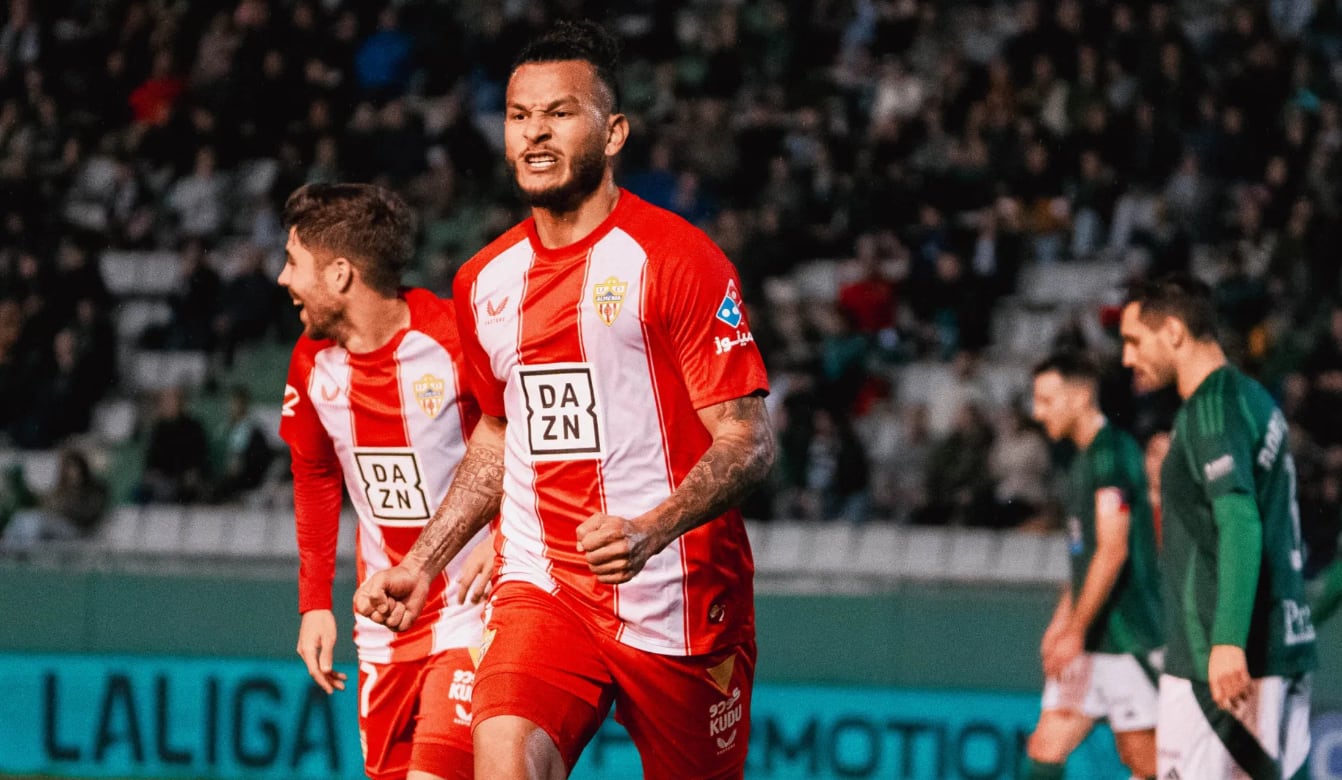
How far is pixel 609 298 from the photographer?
430cm

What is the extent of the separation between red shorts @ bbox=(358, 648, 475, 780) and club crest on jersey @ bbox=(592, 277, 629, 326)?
1318 mm

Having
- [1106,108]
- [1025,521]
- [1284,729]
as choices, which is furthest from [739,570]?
[1106,108]

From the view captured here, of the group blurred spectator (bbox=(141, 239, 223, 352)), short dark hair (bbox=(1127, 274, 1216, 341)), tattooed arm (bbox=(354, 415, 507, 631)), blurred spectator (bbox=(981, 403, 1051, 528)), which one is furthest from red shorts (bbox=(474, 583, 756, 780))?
blurred spectator (bbox=(141, 239, 223, 352))

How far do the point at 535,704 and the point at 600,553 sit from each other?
0.64 metres

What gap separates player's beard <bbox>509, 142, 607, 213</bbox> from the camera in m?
4.34

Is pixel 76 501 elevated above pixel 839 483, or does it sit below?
below

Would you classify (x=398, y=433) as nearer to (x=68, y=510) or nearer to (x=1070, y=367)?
(x=1070, y=367)

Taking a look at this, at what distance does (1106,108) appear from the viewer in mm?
14234

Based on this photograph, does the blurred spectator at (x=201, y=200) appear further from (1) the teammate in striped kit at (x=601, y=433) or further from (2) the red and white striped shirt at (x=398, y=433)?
(1) the teammate in striped kit at (x=601, y=433)

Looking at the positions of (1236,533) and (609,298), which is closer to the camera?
(609,298)

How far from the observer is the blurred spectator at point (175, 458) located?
13016 mm

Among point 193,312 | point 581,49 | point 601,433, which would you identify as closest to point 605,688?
point 601,433

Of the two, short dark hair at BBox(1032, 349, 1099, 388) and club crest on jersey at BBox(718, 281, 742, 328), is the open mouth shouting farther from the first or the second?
short dark hair at BBox(1032, 349, 1099, 388)

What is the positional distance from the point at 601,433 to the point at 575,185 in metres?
0.58
